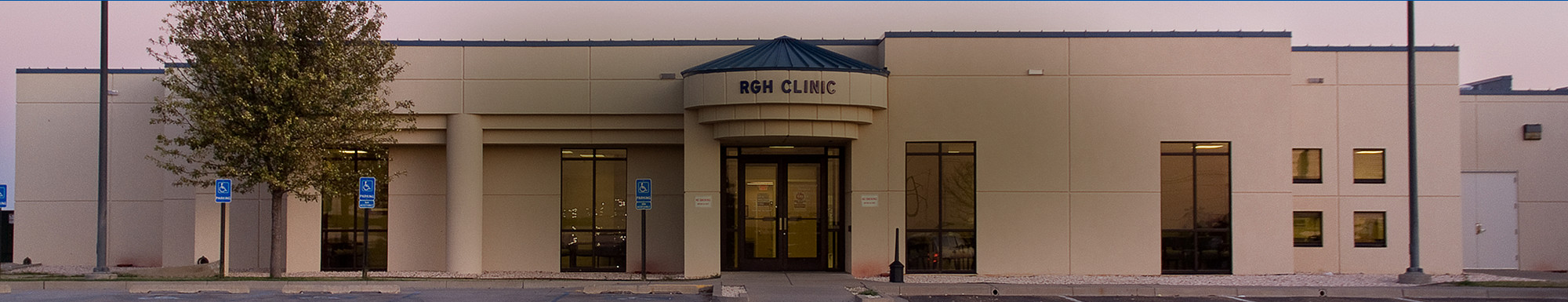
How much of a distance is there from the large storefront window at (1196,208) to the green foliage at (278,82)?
43.3 feet

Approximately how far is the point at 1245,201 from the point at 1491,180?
6826mm

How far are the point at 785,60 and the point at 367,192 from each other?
693cm

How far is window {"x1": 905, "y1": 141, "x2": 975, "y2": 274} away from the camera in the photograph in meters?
20.3

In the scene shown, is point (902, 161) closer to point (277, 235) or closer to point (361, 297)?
point (361, 297)

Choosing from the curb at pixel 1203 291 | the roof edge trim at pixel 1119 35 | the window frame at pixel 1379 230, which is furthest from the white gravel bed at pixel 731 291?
the window frame at pixel 1379 230

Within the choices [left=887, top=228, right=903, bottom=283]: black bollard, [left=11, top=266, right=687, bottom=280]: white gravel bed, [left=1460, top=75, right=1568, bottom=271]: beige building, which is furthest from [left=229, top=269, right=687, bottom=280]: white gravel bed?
[left=1460, top=75, right=1568, bottom=271]: beige building

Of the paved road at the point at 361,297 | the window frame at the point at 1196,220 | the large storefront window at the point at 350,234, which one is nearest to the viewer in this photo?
the paved road at the point at 361,297

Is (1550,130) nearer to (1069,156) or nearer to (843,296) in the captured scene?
(1069,156)

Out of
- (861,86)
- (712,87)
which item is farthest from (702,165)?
(861,86)

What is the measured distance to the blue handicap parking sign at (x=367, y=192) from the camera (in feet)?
62.1

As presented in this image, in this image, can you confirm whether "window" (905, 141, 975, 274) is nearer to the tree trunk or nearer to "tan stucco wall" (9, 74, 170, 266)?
the tree trunk

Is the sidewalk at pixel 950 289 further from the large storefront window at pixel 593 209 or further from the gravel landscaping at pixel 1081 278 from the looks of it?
the large storefront window at pixel 593 209

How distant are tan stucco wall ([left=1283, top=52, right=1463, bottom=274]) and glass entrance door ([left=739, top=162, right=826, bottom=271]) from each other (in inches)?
344

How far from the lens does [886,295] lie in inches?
655
